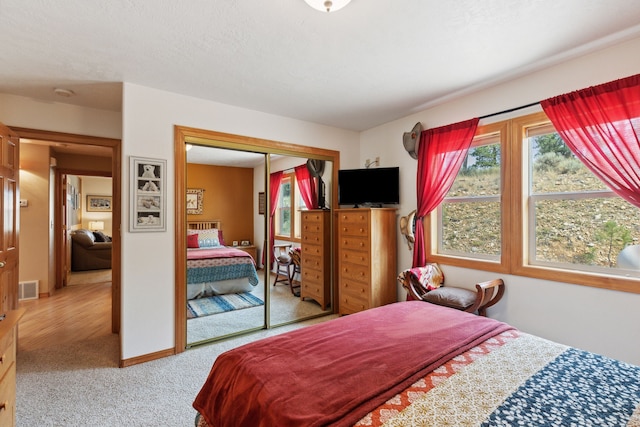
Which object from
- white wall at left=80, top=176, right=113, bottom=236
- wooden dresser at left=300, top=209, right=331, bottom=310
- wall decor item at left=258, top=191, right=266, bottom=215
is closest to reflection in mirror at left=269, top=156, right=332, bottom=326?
wooden dresser at left=300, top=209, right=331, bottom=310

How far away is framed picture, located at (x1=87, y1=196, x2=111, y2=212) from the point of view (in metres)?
8.58

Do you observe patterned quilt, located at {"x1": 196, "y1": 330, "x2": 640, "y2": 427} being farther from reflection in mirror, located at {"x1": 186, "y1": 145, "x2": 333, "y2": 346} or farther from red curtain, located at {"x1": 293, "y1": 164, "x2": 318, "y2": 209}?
red curtain, located at {"x1": 293, "y1": 164, "x2": 318, "y2": 209}

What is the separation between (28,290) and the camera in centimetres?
450

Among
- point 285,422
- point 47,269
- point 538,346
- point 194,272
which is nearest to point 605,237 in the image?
point 538,346

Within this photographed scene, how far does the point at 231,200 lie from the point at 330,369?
2.68 meters

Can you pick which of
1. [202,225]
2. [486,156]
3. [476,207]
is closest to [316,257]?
[202,225]

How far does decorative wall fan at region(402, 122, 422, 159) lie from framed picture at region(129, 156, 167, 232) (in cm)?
260

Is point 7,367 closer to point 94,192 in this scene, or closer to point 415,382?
point 415,382

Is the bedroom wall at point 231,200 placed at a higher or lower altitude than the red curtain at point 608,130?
lower

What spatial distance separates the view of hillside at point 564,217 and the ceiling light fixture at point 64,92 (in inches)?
160

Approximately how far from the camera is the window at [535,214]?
2.19 metres

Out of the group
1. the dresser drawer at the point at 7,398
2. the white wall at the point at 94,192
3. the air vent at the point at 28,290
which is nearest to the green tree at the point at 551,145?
the dresser drawer at the point at 7,398

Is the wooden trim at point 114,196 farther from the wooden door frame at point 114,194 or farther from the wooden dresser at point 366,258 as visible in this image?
the wooden dresser at point 366,258

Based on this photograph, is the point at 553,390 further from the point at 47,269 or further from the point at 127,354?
the point at 47,269
